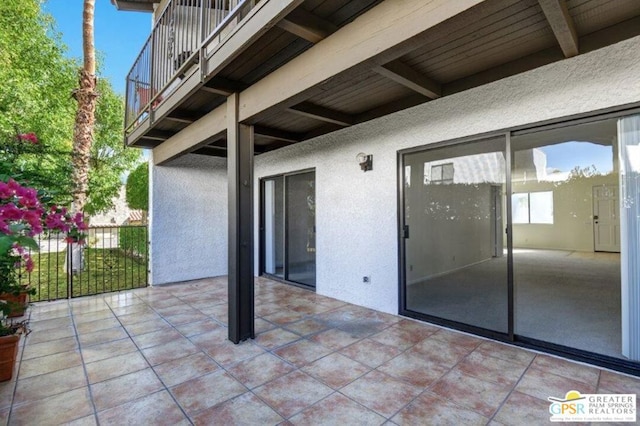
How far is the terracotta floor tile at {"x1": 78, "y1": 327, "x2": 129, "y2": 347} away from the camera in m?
3.52

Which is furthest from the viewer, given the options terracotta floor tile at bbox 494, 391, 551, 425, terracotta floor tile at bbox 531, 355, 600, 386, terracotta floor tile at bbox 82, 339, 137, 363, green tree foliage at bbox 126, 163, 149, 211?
green tree foliage at bbox 126, 163, 149, 211

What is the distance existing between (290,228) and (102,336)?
3.57 meters

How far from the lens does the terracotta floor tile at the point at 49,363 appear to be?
2.85 meters

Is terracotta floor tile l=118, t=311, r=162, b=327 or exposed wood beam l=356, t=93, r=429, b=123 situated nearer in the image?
exposed wood beam l=356, t=93, r=429, b=123

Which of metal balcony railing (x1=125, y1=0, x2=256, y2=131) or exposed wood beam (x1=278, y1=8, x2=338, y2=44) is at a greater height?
metal balcony railing (x1=125, y1=0, x2=256, y2=131)

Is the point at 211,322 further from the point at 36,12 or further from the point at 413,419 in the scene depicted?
the point at 36,12

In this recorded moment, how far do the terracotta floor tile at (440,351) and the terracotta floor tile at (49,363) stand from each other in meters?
3.43

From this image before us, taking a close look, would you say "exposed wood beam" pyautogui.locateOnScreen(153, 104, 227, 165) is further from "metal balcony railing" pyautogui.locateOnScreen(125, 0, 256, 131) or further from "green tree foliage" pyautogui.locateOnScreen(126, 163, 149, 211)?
"green tree foliage" pyautogui.locateOnScreen(126, 163, 149, 211)

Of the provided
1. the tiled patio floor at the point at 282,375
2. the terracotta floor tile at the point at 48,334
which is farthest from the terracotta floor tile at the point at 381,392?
the terracotta floor tile at the point at 48,334

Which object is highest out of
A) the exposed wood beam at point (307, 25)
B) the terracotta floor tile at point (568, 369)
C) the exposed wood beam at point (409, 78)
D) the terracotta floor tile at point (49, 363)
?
the exposed wood beam at point (307, 25)

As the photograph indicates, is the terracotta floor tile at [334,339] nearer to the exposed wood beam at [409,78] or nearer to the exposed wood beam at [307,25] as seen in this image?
the exposed wood beam at [409,78]

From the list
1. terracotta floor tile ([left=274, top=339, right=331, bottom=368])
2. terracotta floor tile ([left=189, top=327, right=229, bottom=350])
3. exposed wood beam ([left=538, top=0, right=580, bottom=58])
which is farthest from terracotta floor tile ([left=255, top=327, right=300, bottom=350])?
exposed wood beam ([left=538, top=0, right=580, bottom=58])

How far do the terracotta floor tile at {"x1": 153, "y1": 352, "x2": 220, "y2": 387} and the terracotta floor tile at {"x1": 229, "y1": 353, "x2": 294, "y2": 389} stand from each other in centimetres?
25

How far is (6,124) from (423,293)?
8796mm
